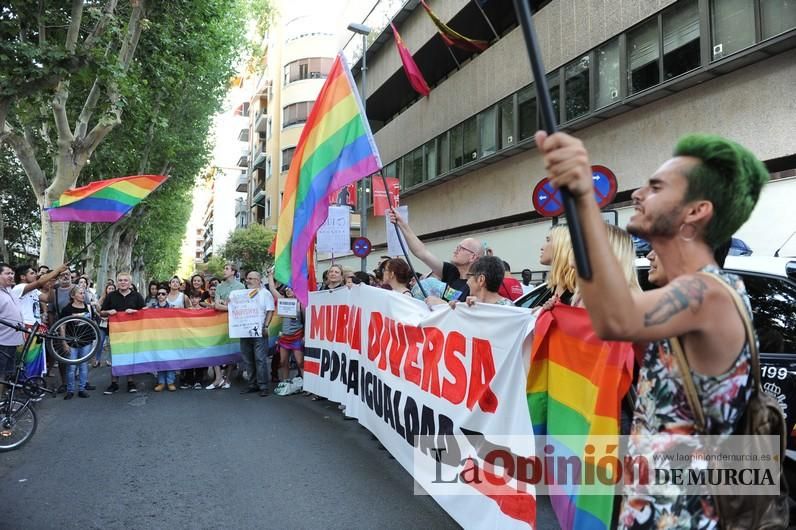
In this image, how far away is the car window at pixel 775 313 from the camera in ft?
12.7

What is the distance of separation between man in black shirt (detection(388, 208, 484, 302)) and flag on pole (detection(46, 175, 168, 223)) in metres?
6.13

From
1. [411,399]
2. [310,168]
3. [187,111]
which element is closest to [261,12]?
[187,111]

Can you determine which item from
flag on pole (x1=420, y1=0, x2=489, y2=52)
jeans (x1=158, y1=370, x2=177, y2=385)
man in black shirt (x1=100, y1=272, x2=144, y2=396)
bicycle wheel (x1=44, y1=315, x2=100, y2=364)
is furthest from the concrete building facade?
bicycle wheel (x1=44, y1=315, x2=100, y2=364)

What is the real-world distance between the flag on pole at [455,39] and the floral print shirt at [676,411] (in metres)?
18.4

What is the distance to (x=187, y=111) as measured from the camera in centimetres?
2734

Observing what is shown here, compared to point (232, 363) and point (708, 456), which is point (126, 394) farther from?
point (708, 456)

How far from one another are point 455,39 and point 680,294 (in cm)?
1951

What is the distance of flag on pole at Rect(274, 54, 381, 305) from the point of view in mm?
5988

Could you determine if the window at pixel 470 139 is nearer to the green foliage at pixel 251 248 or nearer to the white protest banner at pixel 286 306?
the white protest banner at pixel 286 306

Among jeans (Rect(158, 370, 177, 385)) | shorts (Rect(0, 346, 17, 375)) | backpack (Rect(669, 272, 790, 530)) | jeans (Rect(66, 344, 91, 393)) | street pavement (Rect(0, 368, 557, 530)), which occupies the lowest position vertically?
street pavement (Rect(0, 368, 557, 530))

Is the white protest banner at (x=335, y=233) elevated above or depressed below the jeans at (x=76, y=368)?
above

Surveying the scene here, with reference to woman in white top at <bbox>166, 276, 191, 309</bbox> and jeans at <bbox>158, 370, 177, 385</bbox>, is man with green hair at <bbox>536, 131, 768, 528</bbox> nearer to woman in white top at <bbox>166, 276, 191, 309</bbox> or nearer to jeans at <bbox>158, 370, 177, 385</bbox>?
jeans at <bbox>158, 370, 177, 385</bbox>

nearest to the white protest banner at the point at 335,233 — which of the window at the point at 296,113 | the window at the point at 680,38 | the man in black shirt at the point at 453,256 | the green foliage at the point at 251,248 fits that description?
the window at the point at 680,38

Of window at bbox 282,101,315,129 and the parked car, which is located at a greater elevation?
window at bbox 282,101,315,129
